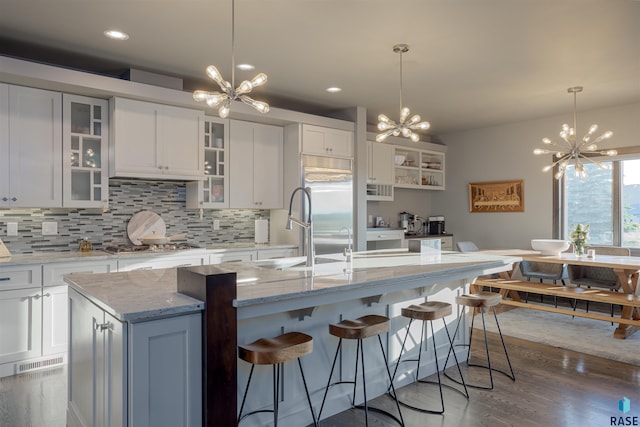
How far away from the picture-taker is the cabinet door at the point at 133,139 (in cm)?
400

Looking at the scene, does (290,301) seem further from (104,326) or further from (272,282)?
(104,326)

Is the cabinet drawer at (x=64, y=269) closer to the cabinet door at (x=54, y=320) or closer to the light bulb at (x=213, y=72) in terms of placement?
the cabinet door at (x=54, y=320)

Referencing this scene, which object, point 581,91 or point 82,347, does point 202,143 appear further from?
point 581,91

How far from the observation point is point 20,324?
11.2ft

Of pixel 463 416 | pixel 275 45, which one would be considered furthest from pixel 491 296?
pixel 275 45

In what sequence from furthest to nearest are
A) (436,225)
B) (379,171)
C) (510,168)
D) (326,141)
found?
1. (436,225)
2. (510,168)
3. (379,171)
4. (326,141)

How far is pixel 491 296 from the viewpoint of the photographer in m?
3.34

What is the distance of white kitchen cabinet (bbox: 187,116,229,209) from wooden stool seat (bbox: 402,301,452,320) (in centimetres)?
258

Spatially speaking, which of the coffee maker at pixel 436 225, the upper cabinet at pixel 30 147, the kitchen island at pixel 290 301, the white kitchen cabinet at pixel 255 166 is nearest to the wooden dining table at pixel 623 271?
the kitchen island at pixel 290 301

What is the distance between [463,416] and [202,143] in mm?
3374

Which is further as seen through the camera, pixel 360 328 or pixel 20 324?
pixel 20 324

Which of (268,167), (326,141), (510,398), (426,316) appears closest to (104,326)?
(426,316)

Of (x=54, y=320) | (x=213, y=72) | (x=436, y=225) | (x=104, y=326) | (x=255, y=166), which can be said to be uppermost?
(x=213, y=72)

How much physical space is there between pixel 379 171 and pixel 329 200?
138 centimetres
